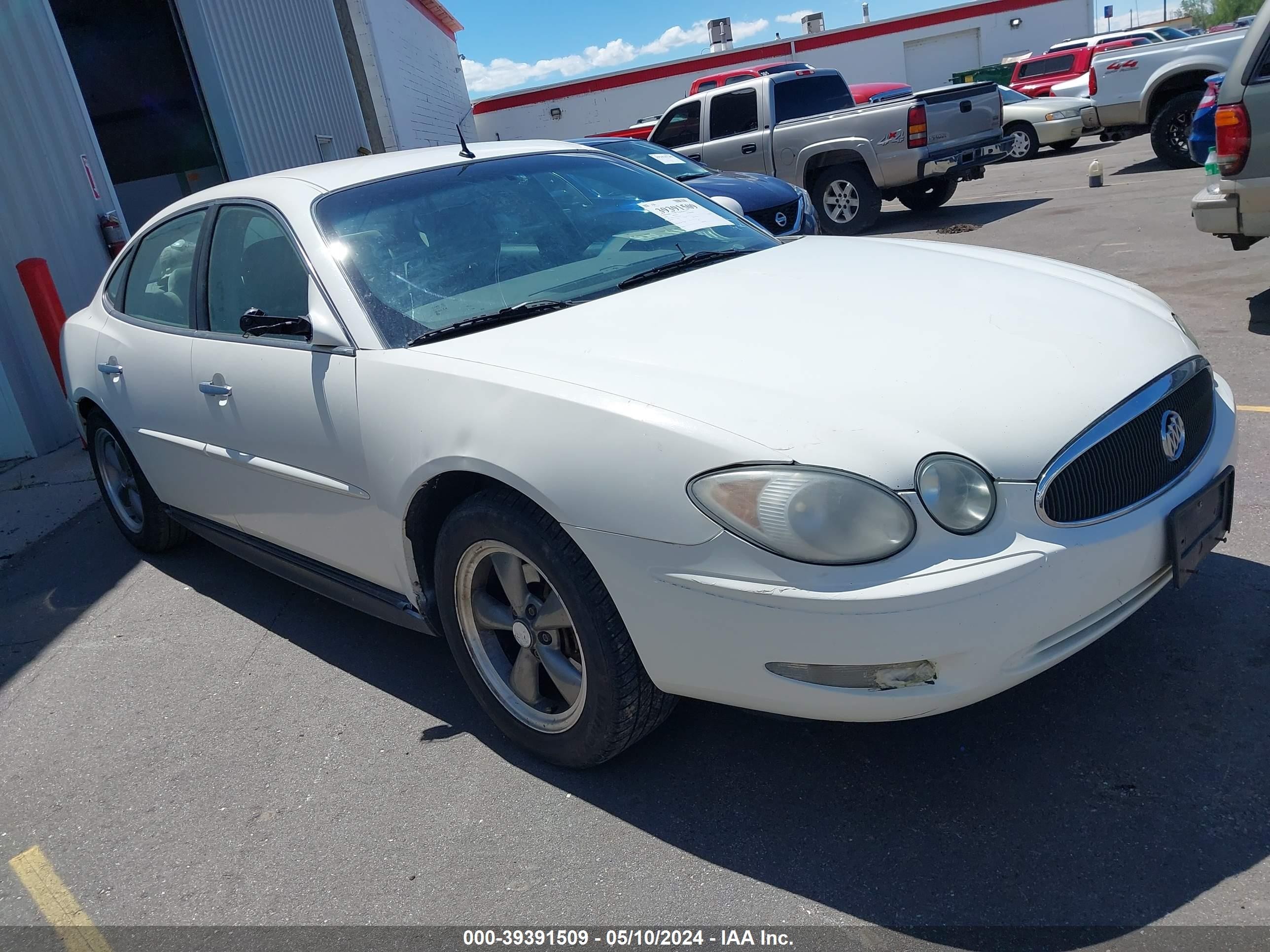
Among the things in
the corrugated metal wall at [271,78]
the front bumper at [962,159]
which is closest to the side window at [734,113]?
the front bumper at [962,159]

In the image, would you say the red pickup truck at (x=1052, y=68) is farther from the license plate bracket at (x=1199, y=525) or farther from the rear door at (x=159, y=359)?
the license plate bracket at (x=1199, y=525)

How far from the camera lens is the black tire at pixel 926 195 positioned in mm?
12070

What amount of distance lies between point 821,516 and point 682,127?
12.1m

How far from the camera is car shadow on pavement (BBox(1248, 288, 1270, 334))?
5.54m

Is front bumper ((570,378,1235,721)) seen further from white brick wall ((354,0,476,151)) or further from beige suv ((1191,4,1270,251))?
white brick wall ((354,0,476,151))

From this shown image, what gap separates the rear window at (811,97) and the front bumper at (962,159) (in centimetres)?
180

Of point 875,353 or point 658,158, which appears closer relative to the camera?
point 875,353

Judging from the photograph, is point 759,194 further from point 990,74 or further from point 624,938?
point 990,74

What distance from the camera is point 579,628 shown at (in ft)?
8.02

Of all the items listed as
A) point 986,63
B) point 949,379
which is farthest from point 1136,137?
point 986,63

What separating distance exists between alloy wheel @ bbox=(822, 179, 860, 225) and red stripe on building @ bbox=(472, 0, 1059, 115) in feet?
93.3

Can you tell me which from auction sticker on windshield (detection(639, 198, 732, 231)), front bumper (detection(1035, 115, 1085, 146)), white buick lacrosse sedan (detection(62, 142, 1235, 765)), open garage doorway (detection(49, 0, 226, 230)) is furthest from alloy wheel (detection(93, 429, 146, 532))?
front bumper (detection(1035, 115, 1085, 146))

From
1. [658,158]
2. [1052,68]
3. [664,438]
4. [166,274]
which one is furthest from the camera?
[1052,68]

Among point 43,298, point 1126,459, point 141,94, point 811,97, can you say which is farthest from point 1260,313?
point 141,94
